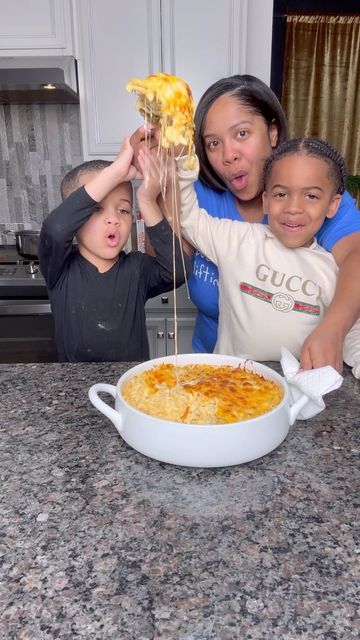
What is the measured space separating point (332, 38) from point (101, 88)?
231 cm

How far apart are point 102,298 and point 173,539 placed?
2.51 feet

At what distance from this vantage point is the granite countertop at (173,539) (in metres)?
0.40

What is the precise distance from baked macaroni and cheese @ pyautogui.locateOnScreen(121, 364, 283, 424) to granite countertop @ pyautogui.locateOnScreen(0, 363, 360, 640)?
0.06m

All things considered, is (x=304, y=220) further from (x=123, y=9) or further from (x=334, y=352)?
(x=123, y=9)

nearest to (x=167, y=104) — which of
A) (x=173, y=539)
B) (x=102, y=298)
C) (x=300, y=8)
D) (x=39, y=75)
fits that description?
(x=102, y=298)

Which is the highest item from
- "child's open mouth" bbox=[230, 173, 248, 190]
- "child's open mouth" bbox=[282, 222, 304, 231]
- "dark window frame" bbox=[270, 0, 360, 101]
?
"dark window frame" bbox=[270, 0, 360, 101]

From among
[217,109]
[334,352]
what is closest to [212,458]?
[334,352]

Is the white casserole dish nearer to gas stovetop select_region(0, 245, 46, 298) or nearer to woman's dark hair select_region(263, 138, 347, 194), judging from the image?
woman's dark hair select_region(263, 138, 347, 194)

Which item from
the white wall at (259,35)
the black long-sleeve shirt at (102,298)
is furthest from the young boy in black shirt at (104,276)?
the white wall at (259,35)

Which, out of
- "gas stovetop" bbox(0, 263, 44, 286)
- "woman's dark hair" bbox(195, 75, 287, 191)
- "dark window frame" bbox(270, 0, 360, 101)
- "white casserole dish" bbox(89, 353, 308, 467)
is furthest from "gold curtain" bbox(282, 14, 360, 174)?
"white casserole dish" bbox(89, 353, 308, 467)

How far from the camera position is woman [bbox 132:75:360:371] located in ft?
3.64

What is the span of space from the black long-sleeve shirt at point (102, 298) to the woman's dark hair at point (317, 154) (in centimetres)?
28

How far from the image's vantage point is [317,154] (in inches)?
42.1

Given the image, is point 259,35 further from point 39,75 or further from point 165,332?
point 165,332
